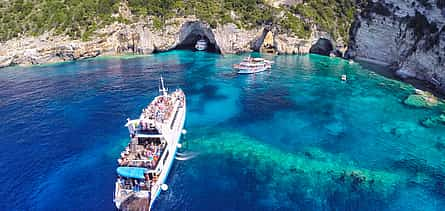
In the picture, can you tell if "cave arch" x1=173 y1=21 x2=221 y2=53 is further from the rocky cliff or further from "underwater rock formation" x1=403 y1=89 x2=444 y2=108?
"underwater rock formation" x1=403 y1=89 x2=444 y2=108

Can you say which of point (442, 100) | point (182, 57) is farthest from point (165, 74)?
point (442, 100)

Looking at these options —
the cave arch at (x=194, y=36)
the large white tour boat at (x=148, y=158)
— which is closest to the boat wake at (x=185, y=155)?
the large white tour boat at (x=148, y=158)

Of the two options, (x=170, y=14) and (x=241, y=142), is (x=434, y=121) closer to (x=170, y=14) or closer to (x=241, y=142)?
(x=241, y=142)

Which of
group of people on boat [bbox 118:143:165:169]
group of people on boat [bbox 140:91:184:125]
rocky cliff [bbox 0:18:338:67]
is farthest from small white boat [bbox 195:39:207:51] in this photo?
group of people on boat [bbox 118:143:165:169]

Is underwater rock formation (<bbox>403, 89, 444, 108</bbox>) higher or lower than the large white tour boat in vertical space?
higher

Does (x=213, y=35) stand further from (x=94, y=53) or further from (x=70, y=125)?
(x=70, y=125)
